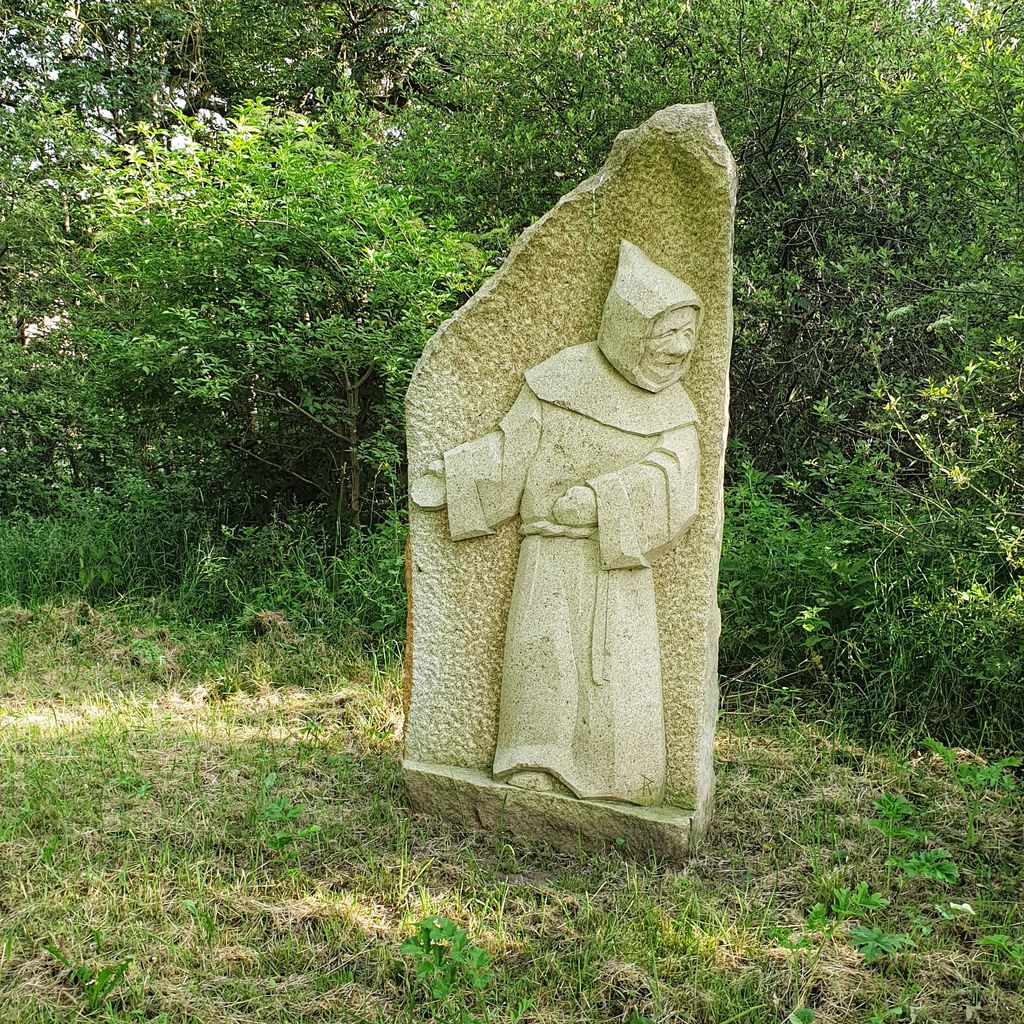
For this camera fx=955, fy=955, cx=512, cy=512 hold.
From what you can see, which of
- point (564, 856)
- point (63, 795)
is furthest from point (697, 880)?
point (63, 795)

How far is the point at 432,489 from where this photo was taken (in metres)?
2.90

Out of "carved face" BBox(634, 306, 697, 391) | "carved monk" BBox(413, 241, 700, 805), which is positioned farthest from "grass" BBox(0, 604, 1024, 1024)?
"carved face" BBox(634, 306, 697, 391)

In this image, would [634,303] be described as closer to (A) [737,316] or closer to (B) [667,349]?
(B) [667,349]

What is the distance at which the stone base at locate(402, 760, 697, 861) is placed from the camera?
2691 mm

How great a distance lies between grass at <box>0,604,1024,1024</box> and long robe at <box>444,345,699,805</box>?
32 cm

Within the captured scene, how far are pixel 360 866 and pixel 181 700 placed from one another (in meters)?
1.70

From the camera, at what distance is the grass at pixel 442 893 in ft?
7.02

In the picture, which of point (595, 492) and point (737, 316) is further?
point (737, 316)

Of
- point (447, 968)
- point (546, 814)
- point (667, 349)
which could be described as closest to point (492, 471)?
point (667, 349)

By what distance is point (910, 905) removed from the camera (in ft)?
8.20

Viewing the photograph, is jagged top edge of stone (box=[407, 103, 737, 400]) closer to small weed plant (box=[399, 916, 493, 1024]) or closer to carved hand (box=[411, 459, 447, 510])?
carved hand (box=[411, 459, 447, 510])

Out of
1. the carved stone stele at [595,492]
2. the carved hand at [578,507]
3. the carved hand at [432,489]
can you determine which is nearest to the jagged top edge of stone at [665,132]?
the carved stone stele at [595,492]

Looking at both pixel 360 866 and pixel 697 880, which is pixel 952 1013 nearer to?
pixel 697 880

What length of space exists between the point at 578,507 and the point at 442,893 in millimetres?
1118
